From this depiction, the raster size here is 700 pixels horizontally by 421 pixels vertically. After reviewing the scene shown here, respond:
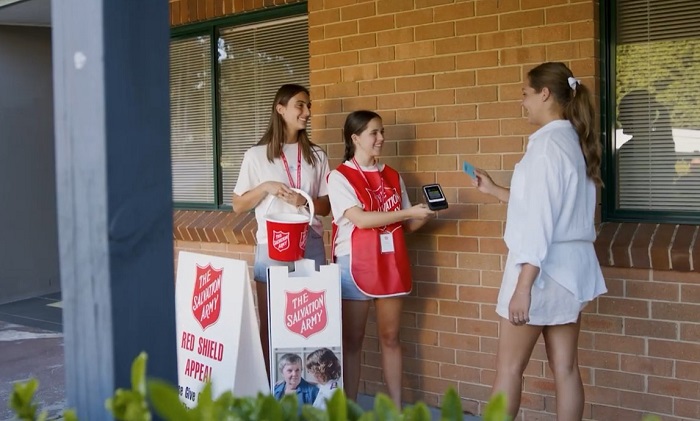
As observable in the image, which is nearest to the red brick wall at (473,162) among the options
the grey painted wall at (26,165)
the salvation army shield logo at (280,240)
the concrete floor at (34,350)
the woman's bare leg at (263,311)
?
the woman's bare leg at (263,311)

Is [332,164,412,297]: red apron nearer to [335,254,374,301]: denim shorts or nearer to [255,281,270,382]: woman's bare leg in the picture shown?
[335,254,374,301]: denim shorts

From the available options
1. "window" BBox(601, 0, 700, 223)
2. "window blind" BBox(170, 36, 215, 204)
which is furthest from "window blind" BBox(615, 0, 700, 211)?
"window blind" BBox(170, 36, 215, 204)

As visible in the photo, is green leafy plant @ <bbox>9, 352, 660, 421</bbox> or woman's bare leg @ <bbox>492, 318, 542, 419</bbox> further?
woman's bare leg @ <bbox>492, 318, 542, 419</bbox>

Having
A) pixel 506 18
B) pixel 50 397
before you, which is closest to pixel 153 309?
pixel 506 18

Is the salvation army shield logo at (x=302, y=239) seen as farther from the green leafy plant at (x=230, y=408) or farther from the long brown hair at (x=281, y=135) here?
the green leafy plant at (x=230, y=408)

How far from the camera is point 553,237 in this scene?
3.44m

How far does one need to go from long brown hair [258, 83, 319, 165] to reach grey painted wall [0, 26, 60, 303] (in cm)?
583

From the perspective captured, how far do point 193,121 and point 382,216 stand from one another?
117 inches

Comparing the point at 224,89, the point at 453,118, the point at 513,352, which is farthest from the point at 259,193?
the point at 224,89

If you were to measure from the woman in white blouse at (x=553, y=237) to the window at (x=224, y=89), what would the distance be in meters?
2.56

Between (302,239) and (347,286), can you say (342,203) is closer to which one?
(302,239)

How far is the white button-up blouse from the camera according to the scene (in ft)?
11.1

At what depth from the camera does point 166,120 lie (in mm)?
1994

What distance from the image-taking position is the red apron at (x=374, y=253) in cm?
430
